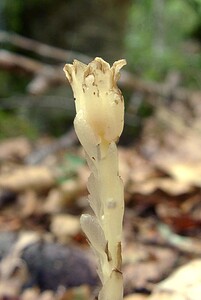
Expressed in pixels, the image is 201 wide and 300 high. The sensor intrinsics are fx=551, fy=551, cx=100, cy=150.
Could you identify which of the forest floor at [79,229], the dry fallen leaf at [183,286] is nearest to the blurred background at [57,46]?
the forest floor at [79,229]

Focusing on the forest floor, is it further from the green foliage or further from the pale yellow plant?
the green foliage

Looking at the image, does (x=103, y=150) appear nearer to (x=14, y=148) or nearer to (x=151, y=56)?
(x=14, y=148)

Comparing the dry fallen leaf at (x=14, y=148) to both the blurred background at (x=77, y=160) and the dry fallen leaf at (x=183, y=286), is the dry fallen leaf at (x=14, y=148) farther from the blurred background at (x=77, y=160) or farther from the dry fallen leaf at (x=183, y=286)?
the dry fallen leaf at (x=183, y=286)

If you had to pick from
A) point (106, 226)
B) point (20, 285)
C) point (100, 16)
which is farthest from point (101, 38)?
A: point (106, 226)

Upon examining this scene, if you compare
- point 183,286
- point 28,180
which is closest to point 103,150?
point 183,286

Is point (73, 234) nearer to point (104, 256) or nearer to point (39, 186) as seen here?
point (39, 186)

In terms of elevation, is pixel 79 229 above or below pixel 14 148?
below
